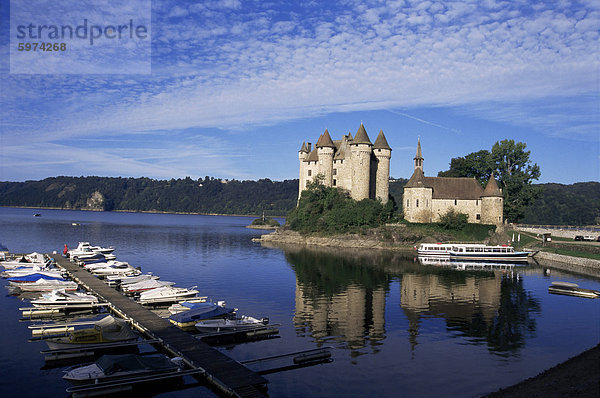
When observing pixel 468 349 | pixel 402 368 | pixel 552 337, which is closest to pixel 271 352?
pixel 402 368

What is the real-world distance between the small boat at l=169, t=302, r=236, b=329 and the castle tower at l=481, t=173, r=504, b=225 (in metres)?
57.4

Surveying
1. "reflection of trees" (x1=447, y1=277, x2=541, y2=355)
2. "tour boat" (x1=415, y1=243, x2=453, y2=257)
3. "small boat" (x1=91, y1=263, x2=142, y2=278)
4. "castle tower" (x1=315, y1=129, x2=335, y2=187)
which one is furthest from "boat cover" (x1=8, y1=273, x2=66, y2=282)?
"castle tower" (x1=315, y1=129, x2=335, y2=187)

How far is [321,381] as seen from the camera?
1842cm

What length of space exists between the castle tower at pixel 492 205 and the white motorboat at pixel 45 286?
60557 mm

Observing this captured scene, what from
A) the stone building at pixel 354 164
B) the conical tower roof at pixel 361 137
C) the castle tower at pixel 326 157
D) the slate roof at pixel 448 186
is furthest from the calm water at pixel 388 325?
the castle tower at pixel 326 157

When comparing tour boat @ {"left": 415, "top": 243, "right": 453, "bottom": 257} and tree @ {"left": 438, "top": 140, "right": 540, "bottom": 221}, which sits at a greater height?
tree @ {"left": 438, "top": 140, "right": 540, "bottom": 221}

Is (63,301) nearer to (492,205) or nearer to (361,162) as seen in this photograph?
(361,162)

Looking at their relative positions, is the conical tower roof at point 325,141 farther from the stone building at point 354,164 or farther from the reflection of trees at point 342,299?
the reflection of trees at point 342,299

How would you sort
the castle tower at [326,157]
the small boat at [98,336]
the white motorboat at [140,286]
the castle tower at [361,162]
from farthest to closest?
the castle tower at [326,157] → the castle tower at [361,162] → the white motorboat at [140,286] → the small boat at [98,336]

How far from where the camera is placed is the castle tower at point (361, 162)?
77.6 metres

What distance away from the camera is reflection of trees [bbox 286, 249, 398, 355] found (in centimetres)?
2548

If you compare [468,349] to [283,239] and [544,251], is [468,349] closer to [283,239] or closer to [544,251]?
[544,251]

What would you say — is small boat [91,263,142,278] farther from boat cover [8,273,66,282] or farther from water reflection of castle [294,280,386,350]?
water reflection of castle [294,280,386,350]

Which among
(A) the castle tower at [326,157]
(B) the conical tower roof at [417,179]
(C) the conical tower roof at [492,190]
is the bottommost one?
(C) the conical tower roof at [492,190]
